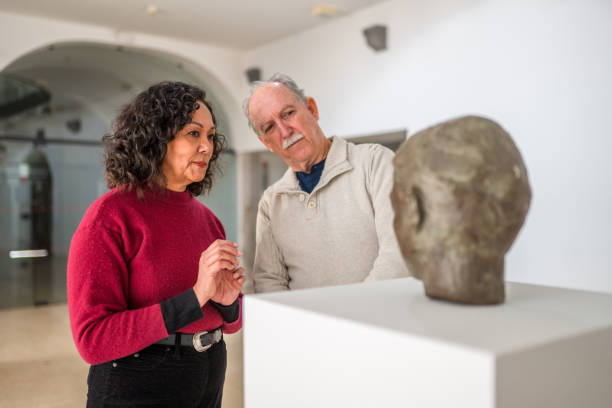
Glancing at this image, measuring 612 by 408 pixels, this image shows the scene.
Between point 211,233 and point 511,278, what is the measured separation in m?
3.24

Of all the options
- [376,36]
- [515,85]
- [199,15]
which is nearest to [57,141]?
[199,15]

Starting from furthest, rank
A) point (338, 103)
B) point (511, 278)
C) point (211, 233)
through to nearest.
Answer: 1. point (338, 103)
2. point (511, 278)
3. point (211, 233)

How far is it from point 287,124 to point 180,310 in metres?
0.64

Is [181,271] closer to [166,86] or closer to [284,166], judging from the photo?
[166,86]

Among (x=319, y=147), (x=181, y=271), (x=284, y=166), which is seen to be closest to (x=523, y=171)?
(x=319, y=147)

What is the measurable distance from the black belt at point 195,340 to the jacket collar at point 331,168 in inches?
18.6

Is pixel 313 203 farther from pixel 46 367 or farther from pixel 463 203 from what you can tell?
pixel 46 367

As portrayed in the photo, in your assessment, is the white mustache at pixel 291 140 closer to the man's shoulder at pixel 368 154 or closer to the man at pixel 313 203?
the man at pixel 313 203

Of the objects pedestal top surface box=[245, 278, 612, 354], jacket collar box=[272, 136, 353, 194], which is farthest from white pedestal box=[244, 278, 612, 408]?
jacket collar box=[272, 136, 353, 194]

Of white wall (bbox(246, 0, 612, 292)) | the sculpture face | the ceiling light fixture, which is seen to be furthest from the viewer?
the ceiling light fixture

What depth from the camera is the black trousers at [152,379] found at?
4.48ft

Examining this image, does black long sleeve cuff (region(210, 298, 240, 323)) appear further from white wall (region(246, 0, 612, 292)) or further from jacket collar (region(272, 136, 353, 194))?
white wall (region(246, 0, 612, 292))

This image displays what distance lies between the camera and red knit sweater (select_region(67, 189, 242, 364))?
4.18ft

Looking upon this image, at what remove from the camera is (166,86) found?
4.99 ft
